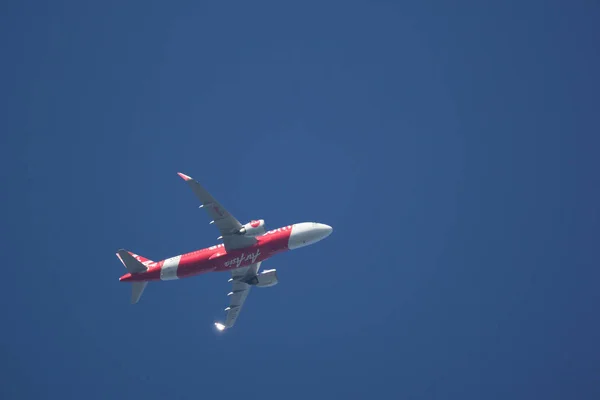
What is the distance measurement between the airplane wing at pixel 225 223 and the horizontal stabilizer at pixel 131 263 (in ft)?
31.3

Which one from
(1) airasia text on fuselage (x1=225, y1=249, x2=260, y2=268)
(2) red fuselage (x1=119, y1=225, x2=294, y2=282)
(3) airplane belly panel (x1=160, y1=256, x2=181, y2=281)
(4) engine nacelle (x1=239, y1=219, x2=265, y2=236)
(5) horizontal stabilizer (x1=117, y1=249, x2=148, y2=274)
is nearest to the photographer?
(4) engine nacelle (x1=239, y1=219, x2=265, y2=236)

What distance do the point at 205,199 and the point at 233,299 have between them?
1578 centimetres

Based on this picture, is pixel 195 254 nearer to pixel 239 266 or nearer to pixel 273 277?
pixel 239 266

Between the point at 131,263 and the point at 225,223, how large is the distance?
1131cm

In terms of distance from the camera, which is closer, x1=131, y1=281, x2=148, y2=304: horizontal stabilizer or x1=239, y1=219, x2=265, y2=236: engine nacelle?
x1=239, y1=219, x2=265, y2=236: engine nacelle

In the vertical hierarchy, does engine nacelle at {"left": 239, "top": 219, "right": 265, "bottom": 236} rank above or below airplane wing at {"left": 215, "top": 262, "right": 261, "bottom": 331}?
above

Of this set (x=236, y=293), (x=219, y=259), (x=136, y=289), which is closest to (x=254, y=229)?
(x=219, y=259)

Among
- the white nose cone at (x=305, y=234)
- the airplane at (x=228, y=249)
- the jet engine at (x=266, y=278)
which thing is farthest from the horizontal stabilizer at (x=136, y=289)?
the white nose cone at (x=305, y=234)

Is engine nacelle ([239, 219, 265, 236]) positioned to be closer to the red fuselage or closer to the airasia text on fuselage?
the red fuselage

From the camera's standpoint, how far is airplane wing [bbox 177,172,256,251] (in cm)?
6750

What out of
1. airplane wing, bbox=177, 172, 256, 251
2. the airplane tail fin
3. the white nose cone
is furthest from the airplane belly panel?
the white nose cone

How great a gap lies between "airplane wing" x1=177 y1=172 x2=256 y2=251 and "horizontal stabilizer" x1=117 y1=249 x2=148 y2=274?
9.53 meters

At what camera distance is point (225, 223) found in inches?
2721

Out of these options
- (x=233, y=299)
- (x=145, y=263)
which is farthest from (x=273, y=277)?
(x=145, y=263)
